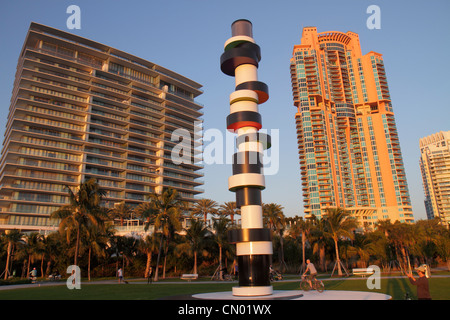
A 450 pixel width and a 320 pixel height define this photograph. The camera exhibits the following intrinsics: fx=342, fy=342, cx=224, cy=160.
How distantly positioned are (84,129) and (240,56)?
7682 centimetres

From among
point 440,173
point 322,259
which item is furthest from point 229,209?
point 440,173

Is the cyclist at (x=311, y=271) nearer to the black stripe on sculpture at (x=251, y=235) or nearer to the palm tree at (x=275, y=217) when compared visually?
the black stripe on sculpture at (x=251, y=235)

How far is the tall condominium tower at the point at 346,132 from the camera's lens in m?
113

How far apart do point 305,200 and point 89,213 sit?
95304 mm

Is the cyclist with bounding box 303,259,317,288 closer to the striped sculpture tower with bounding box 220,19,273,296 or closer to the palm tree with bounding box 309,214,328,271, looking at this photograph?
the striped sculpture tower with bounding box 220,19,273,296

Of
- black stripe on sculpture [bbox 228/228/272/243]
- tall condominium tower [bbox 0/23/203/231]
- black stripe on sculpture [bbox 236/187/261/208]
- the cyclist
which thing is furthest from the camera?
tall condominium tower [bbox 0/23/203/231]

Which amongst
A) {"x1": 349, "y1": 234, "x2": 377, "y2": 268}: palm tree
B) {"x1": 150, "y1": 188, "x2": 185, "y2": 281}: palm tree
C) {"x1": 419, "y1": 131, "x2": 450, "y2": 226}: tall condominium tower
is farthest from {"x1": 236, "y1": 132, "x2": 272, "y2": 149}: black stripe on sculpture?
{"x1": 419, "y1": 131, "x2": 450, "y2": 226}: tall condominium tower

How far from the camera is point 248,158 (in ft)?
64.4

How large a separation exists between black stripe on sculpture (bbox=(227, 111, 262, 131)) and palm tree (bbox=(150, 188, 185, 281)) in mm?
21721

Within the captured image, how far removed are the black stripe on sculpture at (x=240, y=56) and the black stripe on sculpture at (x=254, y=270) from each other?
11.8 metres

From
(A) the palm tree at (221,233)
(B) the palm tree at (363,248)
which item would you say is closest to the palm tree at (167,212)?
(A) the palm tree at (221,233)

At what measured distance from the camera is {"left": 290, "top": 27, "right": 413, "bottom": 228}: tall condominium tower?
113 meters
